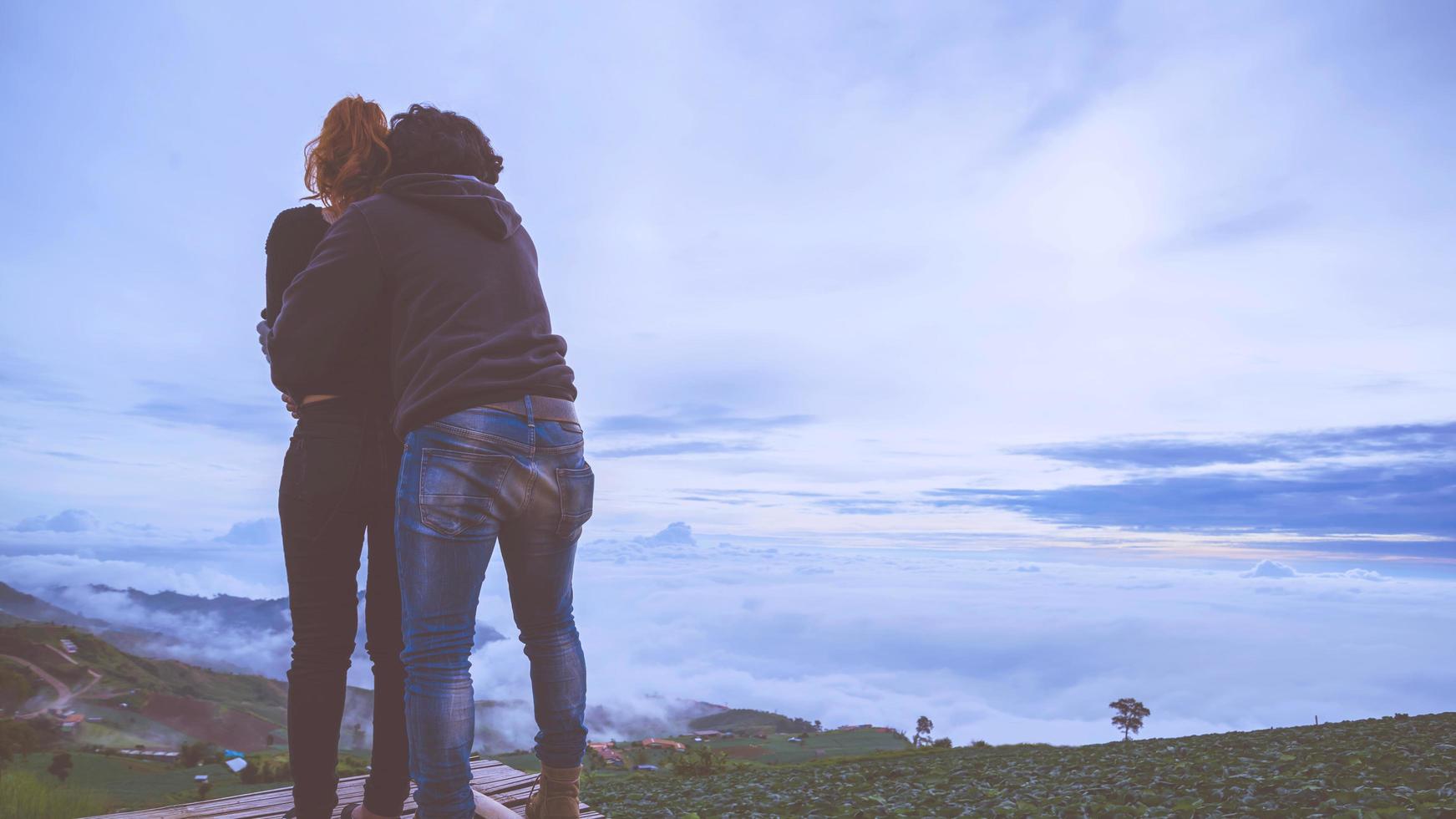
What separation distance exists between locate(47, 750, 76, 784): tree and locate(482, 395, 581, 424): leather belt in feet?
22.6

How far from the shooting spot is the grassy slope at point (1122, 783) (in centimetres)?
577

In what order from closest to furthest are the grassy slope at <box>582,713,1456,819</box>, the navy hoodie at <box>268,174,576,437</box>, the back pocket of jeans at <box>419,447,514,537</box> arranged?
the back pocket of jeans at <box>419,447,514,537</box> → the navy hoodie at <box>268,174,576,437</box> → the grassy slope at <box>582,713,1456,819</box>

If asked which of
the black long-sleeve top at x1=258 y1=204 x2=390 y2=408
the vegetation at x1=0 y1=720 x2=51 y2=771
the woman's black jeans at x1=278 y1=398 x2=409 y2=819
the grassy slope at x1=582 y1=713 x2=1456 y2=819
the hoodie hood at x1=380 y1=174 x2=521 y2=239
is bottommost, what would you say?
the vegetation at x1=0 y1=720 x2=51 y2=771

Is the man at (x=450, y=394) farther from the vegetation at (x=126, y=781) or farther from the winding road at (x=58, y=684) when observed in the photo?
the winding road at (x=58, y=684)

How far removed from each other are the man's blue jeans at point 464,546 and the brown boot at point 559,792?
1.65 ft

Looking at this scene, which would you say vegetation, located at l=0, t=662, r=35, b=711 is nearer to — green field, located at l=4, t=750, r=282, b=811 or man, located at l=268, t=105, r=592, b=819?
green field, located at l=4, t=750, r=282, b=811

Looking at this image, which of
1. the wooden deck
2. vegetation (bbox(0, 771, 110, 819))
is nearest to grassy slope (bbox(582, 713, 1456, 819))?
the wooden deck

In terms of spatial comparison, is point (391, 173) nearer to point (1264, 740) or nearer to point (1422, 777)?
point (1422, 777)

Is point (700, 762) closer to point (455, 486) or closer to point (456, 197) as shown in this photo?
point (455, 486)

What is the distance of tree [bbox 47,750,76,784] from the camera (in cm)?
705

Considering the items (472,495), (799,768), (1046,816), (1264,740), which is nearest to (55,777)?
(472,495)

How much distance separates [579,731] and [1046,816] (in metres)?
3.79

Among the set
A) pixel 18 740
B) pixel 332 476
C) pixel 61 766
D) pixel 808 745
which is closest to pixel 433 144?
pixel 332 476

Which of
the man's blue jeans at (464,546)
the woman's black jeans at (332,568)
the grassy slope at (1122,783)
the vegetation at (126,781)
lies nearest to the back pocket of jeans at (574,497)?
the man's blue jeans at (464,546)
